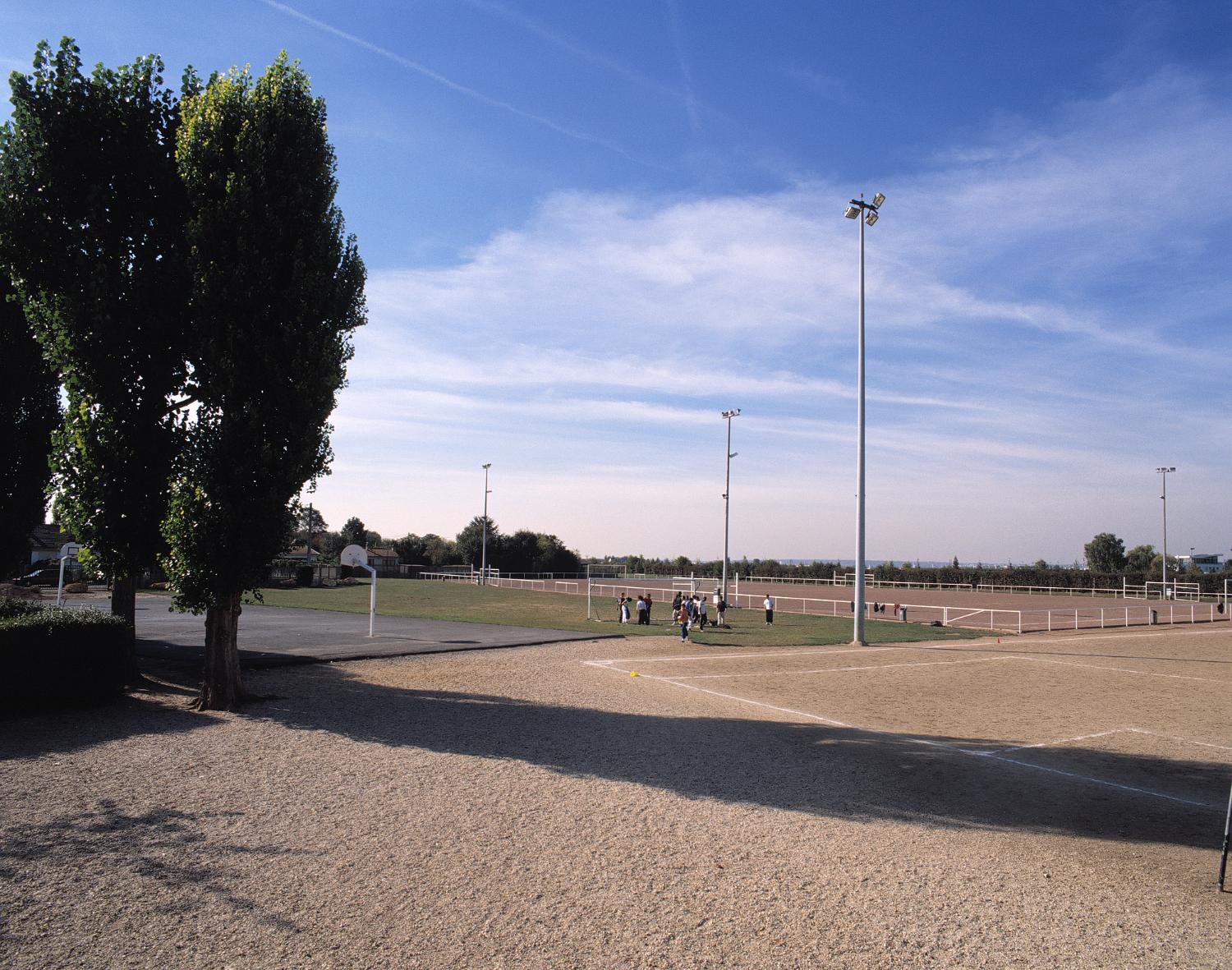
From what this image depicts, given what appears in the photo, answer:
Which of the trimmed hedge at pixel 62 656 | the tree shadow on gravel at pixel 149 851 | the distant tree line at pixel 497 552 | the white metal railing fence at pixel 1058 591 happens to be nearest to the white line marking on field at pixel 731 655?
the trimmed hedge at pixel 62 656

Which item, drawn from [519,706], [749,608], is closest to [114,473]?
[519,706]

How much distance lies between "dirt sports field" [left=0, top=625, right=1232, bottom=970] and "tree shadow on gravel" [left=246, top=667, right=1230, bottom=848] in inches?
2.2

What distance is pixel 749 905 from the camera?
5.28 metres

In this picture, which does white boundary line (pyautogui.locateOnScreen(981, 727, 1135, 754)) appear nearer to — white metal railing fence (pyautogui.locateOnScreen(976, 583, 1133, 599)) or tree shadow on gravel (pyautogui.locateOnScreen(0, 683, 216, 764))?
tree shadow on gravel (pyautogui.locateOnScreen(0, 683, 216, 764))

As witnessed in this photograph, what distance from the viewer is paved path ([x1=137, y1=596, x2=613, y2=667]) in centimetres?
1822

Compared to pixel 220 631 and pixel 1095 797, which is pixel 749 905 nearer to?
pixel 1095 797

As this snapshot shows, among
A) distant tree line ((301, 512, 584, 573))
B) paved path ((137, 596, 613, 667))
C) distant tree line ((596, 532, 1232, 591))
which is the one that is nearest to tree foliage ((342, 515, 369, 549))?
distant tree line ((301, 512, 584, 573))

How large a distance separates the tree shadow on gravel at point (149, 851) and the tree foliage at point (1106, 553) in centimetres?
12130

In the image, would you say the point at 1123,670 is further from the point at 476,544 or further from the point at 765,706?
the point at 476,544

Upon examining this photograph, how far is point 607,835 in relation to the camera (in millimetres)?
6613

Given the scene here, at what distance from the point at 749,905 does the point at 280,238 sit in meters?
10.9

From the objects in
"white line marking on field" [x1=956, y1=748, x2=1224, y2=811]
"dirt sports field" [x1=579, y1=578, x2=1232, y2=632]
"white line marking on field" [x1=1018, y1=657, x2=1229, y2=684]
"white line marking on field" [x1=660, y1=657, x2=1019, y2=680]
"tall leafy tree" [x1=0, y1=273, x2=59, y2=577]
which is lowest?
"dirt sports field" [x1=579, y1=578, x2=1232, y2=632]

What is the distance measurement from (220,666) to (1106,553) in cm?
12216

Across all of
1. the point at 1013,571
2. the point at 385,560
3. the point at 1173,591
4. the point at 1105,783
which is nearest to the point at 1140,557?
the point at 1013,571
